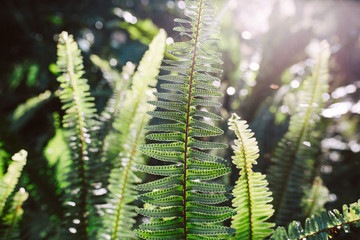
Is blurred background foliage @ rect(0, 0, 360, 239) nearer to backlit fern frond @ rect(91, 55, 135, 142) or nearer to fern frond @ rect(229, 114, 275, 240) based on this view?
backlit fern frond @ rect(91, 55, 135, 142)

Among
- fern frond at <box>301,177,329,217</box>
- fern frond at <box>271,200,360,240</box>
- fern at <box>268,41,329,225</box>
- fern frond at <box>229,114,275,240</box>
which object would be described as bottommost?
fern frond at <box>271,200,360,240</box>

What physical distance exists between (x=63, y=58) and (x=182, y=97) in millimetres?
254

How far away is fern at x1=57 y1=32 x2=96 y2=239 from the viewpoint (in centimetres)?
53

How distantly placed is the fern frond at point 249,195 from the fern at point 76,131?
0.91ft

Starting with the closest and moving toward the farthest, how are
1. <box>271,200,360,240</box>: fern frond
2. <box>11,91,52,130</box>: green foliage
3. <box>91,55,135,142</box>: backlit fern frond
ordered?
1. <box>271,200,360,240</box>: fern frond
2. <box>91,55,135,142</box>: backlit fern frond
3. <box>11,91,52,130</box>: green foliage

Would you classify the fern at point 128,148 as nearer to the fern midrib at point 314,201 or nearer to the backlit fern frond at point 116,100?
the backlit fern frond at point 116,100

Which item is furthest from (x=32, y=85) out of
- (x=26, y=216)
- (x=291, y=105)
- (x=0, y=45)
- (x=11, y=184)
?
(x=291, y=105)

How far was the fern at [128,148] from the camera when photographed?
542 millimetres

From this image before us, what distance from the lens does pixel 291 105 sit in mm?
867

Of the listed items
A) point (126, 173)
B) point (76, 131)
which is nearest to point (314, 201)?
point (126, 173)

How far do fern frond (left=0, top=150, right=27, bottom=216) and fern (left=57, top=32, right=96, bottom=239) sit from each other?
105mm

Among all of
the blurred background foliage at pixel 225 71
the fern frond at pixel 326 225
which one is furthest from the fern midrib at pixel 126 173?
the fern frond at pixel 326 225

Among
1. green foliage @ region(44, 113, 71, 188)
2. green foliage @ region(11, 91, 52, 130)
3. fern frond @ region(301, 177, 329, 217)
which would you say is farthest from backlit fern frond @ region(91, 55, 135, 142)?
fern frond @ region(301, 177, 329, 217)

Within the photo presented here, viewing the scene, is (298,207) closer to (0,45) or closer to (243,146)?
(243,146)
